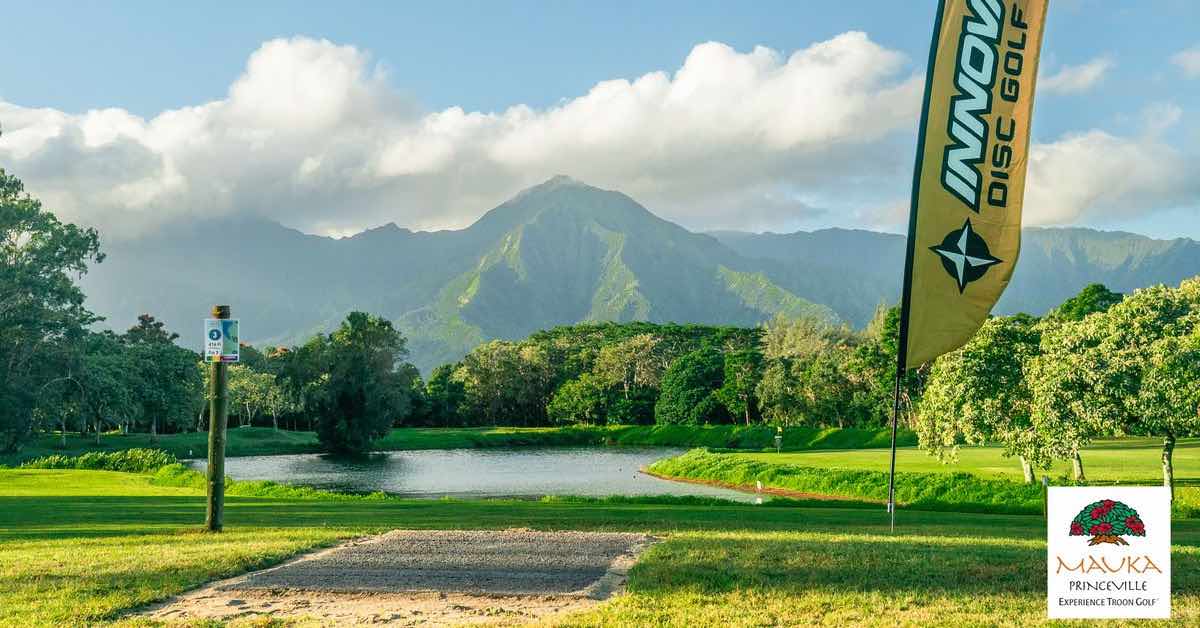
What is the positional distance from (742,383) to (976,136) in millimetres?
74577

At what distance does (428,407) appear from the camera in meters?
96.0

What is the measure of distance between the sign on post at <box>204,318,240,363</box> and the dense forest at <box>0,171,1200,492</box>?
23399 mm

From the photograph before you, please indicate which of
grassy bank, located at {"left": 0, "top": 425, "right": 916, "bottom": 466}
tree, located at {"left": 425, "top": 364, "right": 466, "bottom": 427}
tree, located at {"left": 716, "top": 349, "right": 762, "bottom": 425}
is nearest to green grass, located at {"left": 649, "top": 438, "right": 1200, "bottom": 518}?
grassy bank, located at {"left": 0, "top": 425, "right": 916, "bottom": 466}

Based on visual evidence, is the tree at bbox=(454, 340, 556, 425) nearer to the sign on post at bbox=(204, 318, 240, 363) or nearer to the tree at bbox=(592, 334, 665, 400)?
the tree at bbox=(592, 334, 665, 400)

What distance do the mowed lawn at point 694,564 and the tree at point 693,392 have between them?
230ft

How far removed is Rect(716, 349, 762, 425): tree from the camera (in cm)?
8569

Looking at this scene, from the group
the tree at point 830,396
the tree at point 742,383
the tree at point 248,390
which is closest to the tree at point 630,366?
the tree at point 742,383

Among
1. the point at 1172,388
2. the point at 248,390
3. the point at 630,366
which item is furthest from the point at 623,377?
the point at 1172,388

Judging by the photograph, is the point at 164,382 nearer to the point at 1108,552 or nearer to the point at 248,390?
the point at 248,390

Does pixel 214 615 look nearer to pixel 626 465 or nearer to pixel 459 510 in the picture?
pixel 459 510

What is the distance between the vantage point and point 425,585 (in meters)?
9.24

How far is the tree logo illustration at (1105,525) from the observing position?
7730mm

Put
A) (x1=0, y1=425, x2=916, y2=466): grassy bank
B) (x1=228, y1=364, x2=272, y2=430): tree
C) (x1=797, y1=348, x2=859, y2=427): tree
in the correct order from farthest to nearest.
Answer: (x1=228, y1=364, x2=272, y2=430): tree
(x1=797, y1=348, x2=859, y2=427): tree
(x1=0, y1=425, x2=916, y2=466): grassy bank

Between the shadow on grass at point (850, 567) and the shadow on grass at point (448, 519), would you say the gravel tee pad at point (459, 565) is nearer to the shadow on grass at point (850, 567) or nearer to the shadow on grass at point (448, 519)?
the shadow on grass at point (850, 567)
